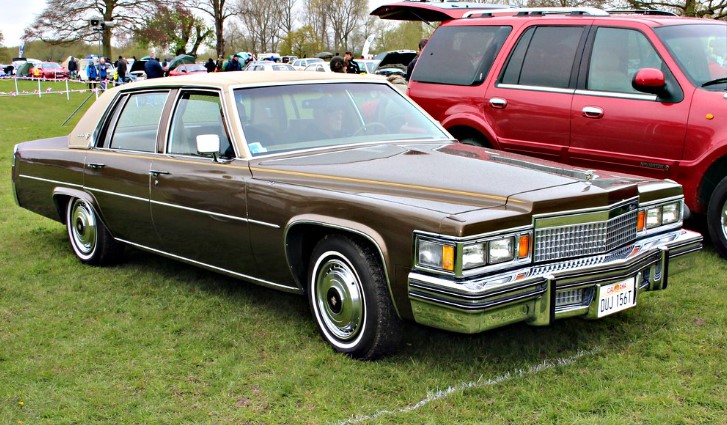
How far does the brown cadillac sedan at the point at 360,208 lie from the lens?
3791 mm

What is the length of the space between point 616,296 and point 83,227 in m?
4.36

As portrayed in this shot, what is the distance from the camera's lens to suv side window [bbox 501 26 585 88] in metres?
7.01

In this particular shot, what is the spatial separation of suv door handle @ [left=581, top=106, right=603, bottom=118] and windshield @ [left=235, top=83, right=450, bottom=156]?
65.8 inches

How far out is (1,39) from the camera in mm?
81938

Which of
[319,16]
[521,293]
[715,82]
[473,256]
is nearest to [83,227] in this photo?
[473,256]

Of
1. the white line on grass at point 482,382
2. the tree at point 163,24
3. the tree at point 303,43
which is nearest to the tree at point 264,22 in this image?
the tree at point 303,43

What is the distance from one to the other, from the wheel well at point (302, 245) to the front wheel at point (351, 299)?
0.11 m

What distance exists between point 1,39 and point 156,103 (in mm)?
85286

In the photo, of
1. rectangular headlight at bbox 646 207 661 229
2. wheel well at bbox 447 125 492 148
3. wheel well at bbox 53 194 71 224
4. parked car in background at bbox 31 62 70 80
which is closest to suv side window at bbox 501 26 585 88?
wheel well at bbox 447 125 492 148

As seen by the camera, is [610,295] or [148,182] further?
[148,182]

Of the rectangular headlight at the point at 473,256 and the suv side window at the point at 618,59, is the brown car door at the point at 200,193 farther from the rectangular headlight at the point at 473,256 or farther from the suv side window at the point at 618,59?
the suv side window at the point at 618,59

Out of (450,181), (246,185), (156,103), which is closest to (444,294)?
(450,181)

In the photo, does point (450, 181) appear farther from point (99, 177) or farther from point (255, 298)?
point (99, 177)

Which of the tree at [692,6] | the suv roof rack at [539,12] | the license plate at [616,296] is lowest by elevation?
the license plate at [616,296]
